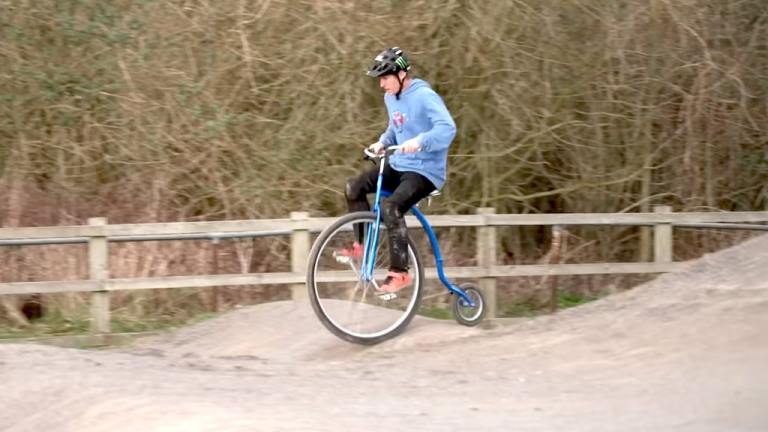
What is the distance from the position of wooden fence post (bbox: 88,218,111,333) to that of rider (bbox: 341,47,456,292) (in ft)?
7.44

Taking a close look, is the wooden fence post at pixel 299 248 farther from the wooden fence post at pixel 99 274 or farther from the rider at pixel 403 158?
the wooden fence post at pixel 99 274

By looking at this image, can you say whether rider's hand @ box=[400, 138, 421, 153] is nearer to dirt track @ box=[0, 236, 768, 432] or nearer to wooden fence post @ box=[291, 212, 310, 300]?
dirt track @ box=[0, 236, 768, 432]

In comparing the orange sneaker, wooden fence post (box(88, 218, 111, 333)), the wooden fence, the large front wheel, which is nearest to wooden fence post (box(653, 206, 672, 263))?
the wooden fence

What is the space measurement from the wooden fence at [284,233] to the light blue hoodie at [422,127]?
52.2 inches

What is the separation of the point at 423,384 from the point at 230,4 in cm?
562

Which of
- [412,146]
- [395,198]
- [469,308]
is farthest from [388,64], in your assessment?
[469,308]

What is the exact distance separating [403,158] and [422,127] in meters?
0.28

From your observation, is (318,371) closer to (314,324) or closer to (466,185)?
(314,324)

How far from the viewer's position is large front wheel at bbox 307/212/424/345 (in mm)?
7320

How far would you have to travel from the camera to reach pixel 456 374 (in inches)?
257

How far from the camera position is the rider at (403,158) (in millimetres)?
7277

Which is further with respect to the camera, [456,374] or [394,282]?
[394,282]

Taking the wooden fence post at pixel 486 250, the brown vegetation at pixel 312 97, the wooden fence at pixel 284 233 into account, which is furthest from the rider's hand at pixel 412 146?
the brown vegetation at pixel 312 97

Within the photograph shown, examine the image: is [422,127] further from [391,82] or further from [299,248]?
[299,248]
